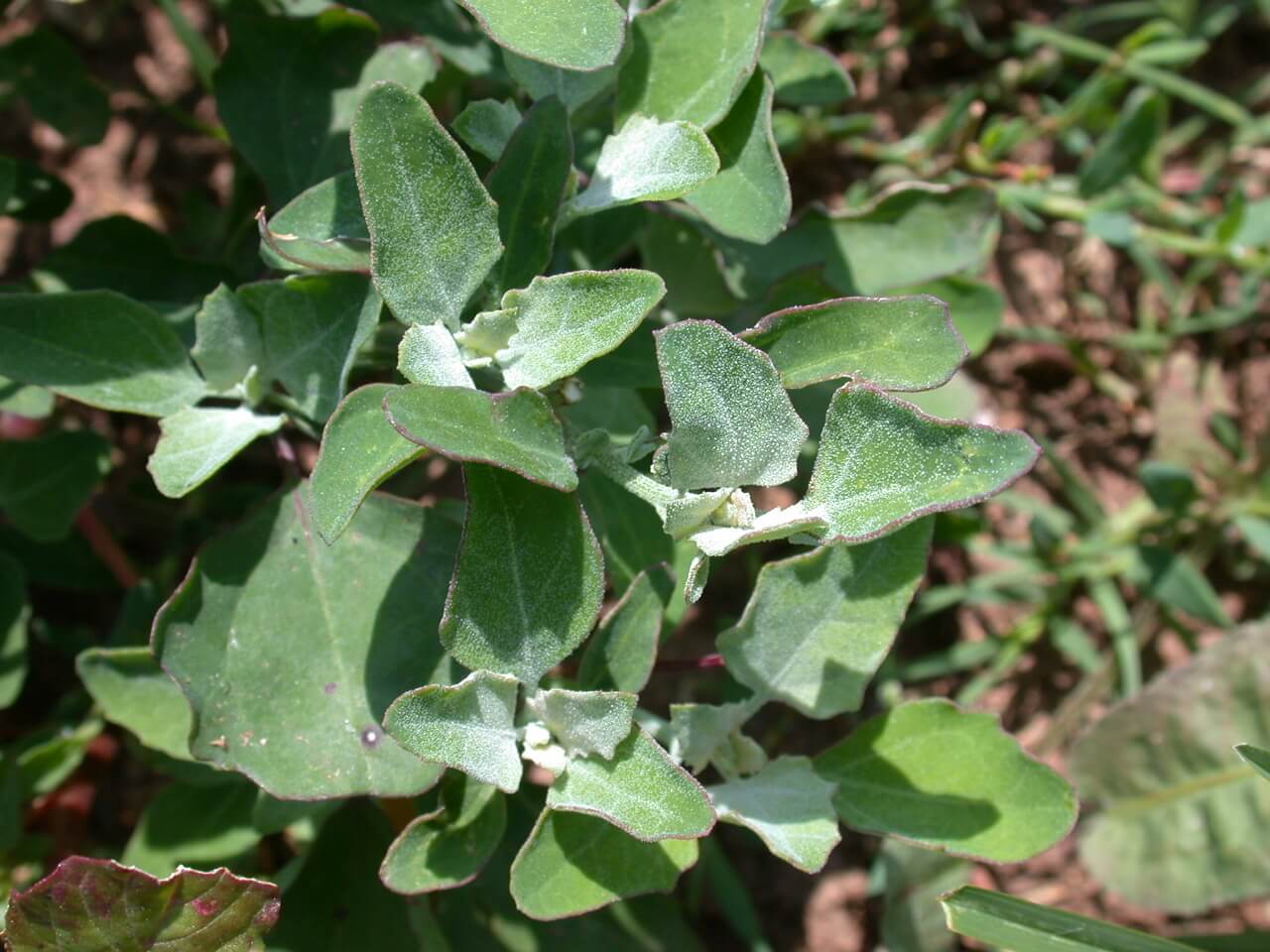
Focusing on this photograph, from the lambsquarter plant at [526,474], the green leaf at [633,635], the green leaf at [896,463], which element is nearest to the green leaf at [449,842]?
the lambsquarter plant at [526,474]

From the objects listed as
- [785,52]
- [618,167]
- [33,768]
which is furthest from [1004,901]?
[33,768]

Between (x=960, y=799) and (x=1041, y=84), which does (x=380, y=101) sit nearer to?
(x=960, y=799)

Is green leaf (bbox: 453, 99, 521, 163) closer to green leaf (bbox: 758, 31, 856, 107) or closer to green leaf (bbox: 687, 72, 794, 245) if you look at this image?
green leaf (bbox: 687, 72, 794, 245)

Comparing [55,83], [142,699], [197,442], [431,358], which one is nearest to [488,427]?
[431,358]

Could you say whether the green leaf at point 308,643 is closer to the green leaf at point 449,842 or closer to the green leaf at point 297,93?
the green leaf at point 449,842

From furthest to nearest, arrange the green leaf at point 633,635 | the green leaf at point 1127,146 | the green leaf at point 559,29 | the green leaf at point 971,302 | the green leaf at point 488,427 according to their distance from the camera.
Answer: the green leaf at point 1127,146
the green leaf at point 971,302
the green leaf at point 633,635
the green leaf at point 559,29
the green leaf at point 488,427
